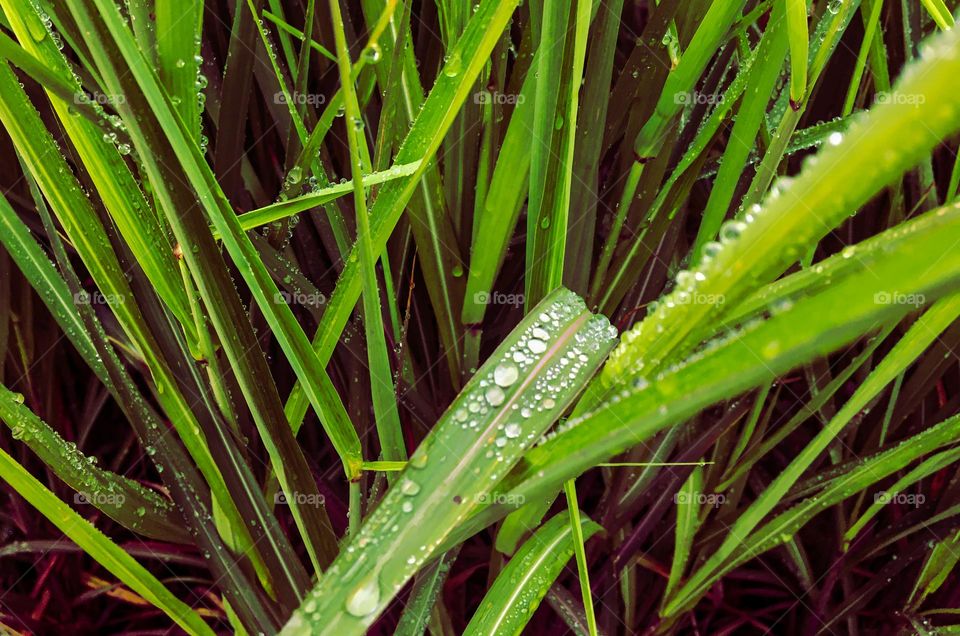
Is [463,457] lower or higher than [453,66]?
lower

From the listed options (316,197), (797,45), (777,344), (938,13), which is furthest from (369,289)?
(938,13)

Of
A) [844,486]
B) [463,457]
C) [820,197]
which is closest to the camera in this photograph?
[820,197]

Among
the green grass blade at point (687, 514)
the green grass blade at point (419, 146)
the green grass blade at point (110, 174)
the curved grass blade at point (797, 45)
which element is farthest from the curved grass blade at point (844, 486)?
the green grass blade at point (110, 174)

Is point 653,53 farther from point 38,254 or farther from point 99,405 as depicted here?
point 99,405

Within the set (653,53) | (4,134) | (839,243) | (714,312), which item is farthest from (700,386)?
(4,134)

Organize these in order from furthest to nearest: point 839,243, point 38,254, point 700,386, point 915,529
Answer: point 839,243 → point 915,529 → point 38,254 → point 700,386

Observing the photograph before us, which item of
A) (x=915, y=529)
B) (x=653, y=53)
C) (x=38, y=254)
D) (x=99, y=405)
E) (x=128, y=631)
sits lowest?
(x=128, y=631)

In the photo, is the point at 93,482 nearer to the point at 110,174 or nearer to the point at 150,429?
the point at 150,429

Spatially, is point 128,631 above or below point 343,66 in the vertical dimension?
below
